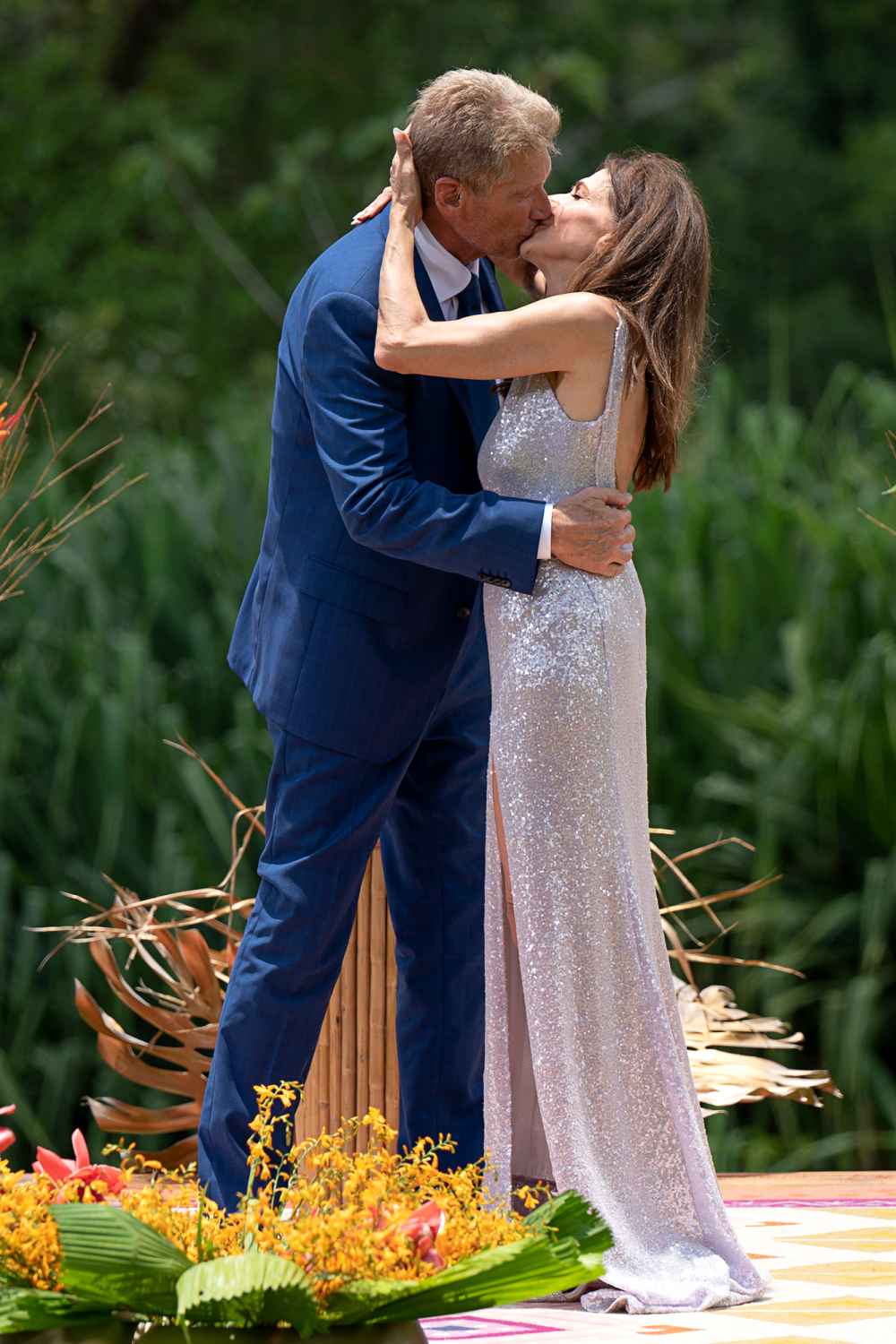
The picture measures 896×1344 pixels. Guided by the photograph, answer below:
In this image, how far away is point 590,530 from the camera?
2.51m

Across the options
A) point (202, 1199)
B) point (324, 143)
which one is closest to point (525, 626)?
point (202, 1199)

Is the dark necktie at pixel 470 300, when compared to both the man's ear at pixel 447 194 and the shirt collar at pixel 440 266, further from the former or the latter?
the man's ear at pixel 447 194

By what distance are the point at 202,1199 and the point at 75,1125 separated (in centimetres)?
324

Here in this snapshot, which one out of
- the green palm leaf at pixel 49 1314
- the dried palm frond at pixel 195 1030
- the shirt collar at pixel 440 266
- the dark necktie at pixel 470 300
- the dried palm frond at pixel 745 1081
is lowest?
the dried palm frond at pixel 745 1081

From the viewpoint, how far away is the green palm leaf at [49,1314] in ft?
5.77

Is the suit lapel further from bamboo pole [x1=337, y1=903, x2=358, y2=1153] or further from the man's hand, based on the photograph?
bamboo pole [x1=337, y1=903, x2=358, y2=1153]

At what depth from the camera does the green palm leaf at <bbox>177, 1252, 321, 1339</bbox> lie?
1674 mm

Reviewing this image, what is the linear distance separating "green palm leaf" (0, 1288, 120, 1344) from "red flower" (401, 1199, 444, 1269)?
0.27 metres

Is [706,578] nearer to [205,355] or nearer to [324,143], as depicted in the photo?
[324,143]

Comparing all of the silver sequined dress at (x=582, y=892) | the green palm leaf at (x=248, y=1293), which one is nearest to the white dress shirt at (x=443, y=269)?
the silver sequined dress at (x=582, y=892)

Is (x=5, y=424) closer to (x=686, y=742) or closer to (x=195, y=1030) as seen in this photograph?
(x=195, y=1030)

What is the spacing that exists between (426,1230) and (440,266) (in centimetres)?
133

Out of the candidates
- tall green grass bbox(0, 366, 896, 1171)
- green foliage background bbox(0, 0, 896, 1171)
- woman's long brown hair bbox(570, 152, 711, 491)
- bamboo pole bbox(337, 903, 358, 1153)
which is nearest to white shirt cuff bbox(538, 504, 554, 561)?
woman's long brown hair bbox(570, 152, 711, 491)

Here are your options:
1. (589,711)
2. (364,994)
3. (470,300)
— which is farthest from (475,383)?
(364,994)
